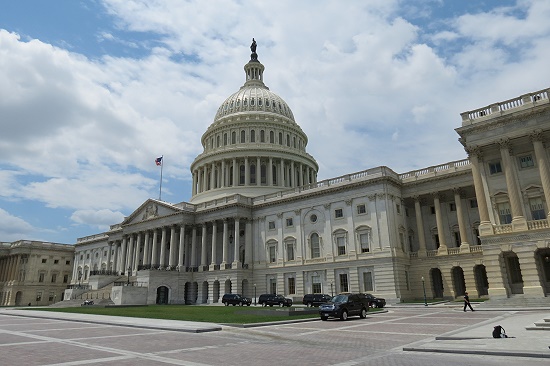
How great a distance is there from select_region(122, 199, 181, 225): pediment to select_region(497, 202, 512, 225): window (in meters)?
51.6

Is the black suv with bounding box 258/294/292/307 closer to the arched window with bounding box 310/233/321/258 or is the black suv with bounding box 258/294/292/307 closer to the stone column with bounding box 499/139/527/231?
the arched window with bounding box 310/233/321/258

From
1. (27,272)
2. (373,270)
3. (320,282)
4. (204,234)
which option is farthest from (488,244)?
(27,272)

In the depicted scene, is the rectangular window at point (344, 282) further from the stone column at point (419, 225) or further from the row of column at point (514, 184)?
the row of column at point (514, 184)

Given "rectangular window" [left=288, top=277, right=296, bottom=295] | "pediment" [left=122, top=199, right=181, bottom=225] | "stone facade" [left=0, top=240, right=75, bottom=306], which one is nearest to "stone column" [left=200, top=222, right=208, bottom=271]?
"pediment" [left=122, top=199, right=181, bottom=225]

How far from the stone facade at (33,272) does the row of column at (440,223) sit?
92.7 metres

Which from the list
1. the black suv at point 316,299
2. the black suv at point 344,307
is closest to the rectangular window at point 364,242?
the black suv at point 316,299

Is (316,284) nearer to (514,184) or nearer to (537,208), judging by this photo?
(514,184)

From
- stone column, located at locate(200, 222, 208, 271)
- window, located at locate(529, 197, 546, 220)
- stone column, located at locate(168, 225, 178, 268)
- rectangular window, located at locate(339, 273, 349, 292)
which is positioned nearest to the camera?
window, located at locate(529, 197, 546, 220)

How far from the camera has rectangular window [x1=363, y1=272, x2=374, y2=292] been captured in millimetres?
51938

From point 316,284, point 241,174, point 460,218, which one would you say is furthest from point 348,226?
point 241,174

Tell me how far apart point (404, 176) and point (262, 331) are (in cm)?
4166

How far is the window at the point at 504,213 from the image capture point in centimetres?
3934

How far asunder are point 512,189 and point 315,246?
94.0ft

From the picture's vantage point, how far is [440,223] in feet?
172
